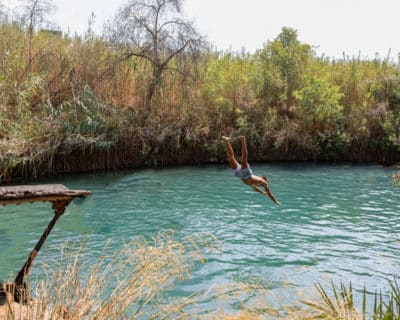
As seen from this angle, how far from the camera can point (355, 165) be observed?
15.9 meters

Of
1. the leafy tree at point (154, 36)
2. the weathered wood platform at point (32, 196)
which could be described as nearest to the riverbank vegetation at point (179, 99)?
the leafy tree at point (154, 36)

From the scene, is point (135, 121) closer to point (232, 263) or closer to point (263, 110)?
point (263, 110)

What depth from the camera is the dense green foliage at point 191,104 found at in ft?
44.0

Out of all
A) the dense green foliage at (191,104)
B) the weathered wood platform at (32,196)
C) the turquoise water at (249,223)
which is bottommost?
Result: the turquoise water at (249,223)

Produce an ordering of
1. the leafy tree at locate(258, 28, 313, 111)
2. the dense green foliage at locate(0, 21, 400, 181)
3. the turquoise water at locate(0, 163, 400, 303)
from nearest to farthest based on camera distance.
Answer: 1. the turquoise water at locate(0, 163, 400, 303)
2. the dense green foliage at locate(0, 21, 400, 181)
3. the leafy tree at locate(258, 28, 313, 111)

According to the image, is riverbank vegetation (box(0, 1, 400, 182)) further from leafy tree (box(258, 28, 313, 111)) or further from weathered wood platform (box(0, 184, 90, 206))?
weathered wood platform (box(0, 184, 90, 206))

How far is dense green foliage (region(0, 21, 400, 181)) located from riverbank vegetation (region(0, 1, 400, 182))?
4 cm

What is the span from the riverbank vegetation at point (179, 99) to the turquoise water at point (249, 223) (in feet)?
5.81

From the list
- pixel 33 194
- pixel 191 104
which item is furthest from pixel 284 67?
pixel 33 194

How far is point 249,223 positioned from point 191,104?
356 inches

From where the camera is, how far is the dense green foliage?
13414 mm

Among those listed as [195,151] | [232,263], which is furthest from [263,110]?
[232,263]

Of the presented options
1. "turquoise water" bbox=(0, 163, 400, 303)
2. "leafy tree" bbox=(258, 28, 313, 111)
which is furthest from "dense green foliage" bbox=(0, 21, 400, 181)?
"turquoise water" bbox=(0, 163, 400, 303)

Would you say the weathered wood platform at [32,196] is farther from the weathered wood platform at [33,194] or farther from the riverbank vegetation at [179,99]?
the riverbank vegetation at [179,99]
